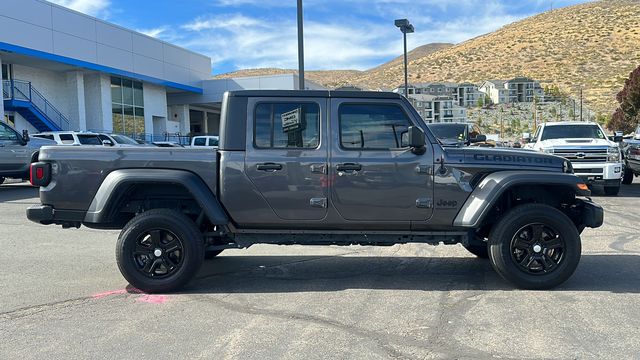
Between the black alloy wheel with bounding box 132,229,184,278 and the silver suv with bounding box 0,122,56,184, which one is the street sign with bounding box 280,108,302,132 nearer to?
the black alloy wheel with bounding box 132,229,184,278

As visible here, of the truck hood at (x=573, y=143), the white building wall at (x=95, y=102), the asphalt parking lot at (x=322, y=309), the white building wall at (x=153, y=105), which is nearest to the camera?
the asphalt parking lot at (x=322, y=309)

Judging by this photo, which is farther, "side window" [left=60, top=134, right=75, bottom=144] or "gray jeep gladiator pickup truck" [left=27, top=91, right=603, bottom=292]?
"side window" [left=60, top=134, right=75, bottom=144]

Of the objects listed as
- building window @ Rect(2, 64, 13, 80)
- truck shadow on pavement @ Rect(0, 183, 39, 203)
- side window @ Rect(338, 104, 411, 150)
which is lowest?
truck shadow on pavement @ Rect(0, 183, 39, 203)

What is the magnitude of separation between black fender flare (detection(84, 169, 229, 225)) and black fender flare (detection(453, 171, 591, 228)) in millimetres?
2536

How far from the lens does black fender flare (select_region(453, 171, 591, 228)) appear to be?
17.8ft

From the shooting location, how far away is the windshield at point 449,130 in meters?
15.9

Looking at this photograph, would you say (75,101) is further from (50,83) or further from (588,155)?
(588,155)

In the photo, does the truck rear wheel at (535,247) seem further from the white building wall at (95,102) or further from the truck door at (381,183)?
the white building wall at (95,102)

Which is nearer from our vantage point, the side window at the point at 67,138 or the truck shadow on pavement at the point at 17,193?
the truck shadow on pavement at the point at 17,193

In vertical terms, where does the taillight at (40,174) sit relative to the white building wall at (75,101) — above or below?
below

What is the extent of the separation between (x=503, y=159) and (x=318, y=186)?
2009 millimetres

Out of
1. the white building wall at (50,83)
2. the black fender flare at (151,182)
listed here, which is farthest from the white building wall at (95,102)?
the black fender flare at (151,182)

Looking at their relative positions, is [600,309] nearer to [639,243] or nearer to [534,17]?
[639,243]

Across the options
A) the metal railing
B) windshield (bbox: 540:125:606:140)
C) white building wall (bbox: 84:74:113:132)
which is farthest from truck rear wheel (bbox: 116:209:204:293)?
white building wall (bbox: 84:74:113:132)
